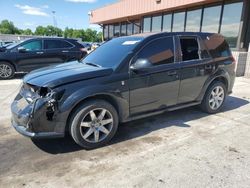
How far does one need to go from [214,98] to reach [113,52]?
2.51 metres

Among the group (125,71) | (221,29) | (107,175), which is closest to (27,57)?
(125,71)

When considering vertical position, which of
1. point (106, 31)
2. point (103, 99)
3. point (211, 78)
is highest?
point (106, 31)

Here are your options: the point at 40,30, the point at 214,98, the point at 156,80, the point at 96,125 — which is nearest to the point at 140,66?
the point at 156,80

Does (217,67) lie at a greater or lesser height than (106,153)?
greater

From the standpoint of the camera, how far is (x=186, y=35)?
453cm

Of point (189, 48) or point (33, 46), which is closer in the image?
point (189, 48)

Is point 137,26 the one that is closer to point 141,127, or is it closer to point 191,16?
point 191,16

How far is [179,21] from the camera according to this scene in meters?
12.7

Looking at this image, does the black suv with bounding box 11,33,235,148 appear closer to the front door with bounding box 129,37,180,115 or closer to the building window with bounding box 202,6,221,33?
the front door with bounding box 129,37,180,115

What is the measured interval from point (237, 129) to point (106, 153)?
2529 millimetres

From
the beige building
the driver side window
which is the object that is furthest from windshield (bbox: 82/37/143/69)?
the beige building

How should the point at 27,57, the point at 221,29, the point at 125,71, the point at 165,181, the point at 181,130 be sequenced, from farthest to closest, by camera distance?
the point at 221,29 → the point at 27,57 → the point at 181,130 → the point at 125,71 → the point at 165,181

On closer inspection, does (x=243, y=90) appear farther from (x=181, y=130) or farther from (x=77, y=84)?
(x=77, y=84)

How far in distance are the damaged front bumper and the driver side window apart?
22.1 ft
